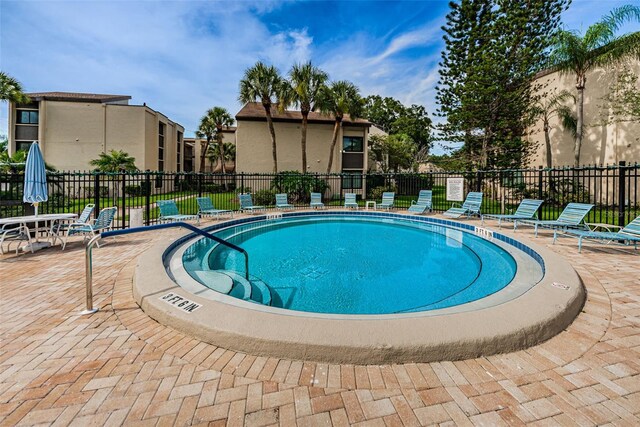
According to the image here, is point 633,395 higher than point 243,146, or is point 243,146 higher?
point 243,146

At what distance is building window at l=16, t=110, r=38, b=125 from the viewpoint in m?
25.7

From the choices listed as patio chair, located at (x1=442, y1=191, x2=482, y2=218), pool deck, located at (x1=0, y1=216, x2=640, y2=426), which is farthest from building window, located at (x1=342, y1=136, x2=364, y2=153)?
pool deck, located at (x1=0, y1=216, x2=640, y2=426)

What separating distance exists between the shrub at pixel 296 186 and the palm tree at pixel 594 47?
52.7 ft

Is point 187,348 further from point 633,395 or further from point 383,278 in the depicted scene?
point 383,278

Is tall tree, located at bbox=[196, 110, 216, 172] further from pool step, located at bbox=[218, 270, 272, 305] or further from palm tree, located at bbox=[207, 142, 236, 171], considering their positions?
pool step, located at bbox=[218, 270, 272, 305]

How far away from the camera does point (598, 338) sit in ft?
9.40

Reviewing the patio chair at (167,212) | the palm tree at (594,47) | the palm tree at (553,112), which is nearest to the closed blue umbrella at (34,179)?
the patio chair at (167,212)

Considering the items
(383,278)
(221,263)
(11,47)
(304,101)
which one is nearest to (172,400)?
(383,278)

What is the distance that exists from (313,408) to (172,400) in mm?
984

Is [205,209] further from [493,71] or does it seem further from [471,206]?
[493,71]

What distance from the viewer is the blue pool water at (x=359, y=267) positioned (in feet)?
15.7

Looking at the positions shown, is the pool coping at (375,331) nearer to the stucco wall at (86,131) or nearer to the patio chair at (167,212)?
the patio chair at (167,212)

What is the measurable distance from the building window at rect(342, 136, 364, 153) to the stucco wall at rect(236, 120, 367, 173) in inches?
14.6

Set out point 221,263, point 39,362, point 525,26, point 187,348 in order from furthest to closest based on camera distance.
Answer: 1. point 525,26
2. point 221,263
3. point 187,348
4. point 39,362
